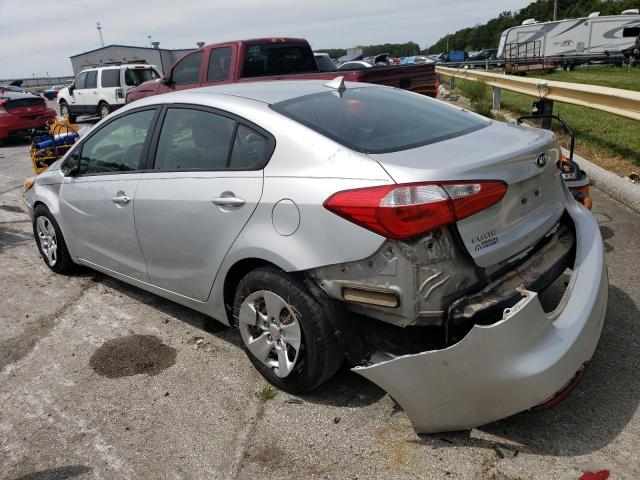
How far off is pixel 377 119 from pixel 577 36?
36592 millimetres

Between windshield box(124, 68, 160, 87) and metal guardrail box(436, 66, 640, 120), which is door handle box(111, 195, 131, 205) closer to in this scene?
metal guardrail box(436, 66, 640, 120)

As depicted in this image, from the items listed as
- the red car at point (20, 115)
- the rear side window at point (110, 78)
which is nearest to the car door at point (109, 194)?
the red car at point (20, 115)

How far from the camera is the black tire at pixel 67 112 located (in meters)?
20.0

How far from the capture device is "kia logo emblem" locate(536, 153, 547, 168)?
2.87 metres

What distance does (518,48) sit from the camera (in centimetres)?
3672

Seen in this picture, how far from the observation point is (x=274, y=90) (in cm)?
355

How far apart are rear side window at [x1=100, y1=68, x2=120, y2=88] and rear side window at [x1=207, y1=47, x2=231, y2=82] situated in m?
9.71

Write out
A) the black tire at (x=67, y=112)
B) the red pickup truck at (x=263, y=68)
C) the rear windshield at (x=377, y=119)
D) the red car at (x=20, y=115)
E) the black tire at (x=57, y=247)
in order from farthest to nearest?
the black tire at (x=67, y=112) → the red car at (x=20, y=115) → the red pickup truck at (x=263, y=68) → the black tire at (x=57, y=247) → the rear windshield at (x=377, y=119)

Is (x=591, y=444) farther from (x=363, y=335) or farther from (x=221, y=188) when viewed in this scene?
(x=221, y=188)

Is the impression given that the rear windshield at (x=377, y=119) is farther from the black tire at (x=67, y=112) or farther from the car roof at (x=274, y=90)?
the black tire at (x=67, y=112)

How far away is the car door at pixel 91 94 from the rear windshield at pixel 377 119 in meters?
17.3

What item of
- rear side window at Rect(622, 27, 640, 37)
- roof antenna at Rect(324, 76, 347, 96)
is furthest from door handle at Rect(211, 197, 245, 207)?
rear side window at Rect(622, 27, 640, 37)

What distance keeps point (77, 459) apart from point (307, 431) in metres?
1.14

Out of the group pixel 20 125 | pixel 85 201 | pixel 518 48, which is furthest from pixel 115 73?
pixel 518 48
